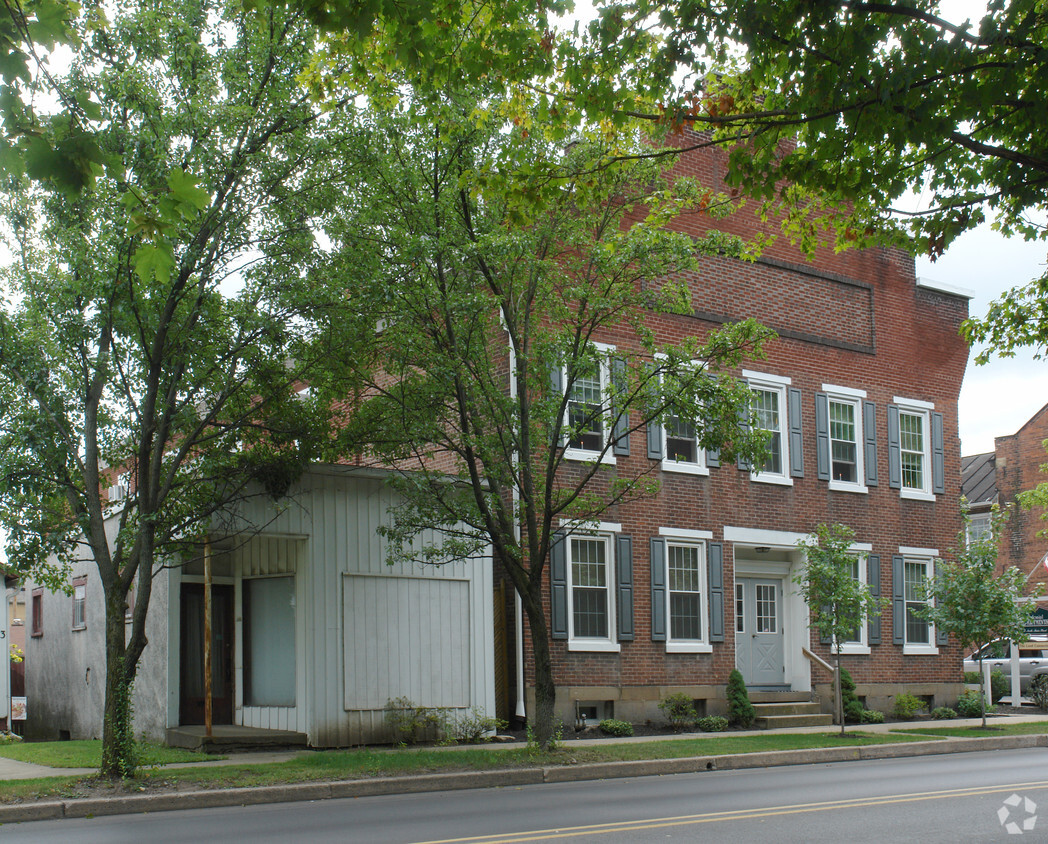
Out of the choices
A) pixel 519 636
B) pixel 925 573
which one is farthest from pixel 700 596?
pixel 925 573

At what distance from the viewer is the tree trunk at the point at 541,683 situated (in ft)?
49.0

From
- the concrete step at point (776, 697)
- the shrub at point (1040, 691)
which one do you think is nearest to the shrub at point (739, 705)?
Answer: the concrete step at point (776, 697)

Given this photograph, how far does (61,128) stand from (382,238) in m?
10.6

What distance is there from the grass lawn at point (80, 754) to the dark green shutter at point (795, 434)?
13481 millimetres

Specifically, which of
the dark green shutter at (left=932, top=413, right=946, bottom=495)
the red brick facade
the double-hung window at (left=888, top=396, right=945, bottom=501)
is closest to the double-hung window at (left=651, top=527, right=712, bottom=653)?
the double-hung window at (left=888, top=396, right=945, bottom=501)

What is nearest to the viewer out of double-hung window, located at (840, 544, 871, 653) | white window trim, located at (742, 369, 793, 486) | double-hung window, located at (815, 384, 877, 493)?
white window trim, located at (742, 369, 793, 486)

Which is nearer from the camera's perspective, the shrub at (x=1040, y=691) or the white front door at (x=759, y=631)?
the white front door at (x=759, y=631)

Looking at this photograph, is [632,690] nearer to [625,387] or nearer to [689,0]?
[625,387]

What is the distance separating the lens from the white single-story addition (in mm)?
17078

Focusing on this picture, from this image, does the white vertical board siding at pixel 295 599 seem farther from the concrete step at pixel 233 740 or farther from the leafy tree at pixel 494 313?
the leafy tree at pixel 494 313

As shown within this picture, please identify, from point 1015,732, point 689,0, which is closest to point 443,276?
point 689,0

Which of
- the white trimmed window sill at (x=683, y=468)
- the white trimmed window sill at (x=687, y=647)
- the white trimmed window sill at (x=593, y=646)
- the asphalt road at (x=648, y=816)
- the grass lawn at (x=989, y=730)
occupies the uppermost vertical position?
the white trimmed window sill at (x=683, y=468)

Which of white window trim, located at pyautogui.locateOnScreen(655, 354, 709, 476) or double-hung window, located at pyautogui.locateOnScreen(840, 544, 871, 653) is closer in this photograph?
white window trim, located at pyautogui.locateOnScreen(655, 354, 709, 476)

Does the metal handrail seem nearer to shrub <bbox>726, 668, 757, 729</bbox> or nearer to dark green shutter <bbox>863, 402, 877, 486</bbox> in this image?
shrub <bbox>726, 668, 757, 729</bbox>
